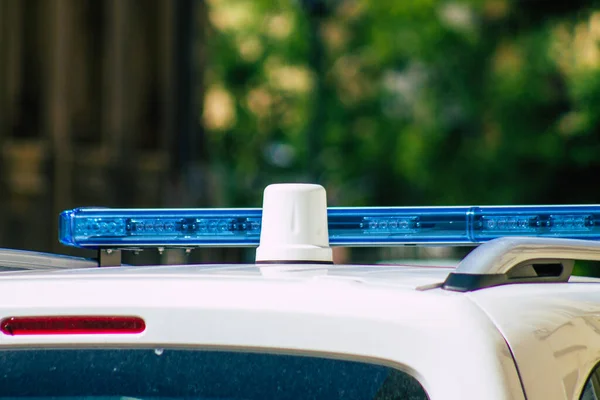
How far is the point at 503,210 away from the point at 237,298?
0.98m

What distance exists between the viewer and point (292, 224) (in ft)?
9.45

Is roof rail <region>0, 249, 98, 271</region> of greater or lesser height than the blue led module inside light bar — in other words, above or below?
below

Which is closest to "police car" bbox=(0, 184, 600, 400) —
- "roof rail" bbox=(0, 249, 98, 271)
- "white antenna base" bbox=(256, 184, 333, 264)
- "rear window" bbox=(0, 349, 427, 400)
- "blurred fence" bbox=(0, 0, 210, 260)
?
"rear window" bbox=(0, 349, 427, 400)

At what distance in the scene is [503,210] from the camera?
304cm

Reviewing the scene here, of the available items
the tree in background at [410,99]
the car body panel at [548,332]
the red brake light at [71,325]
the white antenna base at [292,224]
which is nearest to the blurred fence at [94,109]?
the tree in background at [410,99]

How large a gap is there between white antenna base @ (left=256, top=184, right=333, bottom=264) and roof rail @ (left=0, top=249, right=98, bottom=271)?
1.51 feet

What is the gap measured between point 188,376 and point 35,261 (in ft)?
2.87

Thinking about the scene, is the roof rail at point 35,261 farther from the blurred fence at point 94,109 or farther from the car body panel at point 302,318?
the blurred fence at point 94,109

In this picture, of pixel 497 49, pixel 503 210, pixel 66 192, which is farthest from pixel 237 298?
pixel 497 49

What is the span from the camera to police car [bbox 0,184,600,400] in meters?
2.13

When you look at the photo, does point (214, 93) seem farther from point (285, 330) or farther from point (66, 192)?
point (285, 330)

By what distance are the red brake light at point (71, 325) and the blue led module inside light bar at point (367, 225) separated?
0.71 metres

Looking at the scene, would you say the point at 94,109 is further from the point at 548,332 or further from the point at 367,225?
the point at 548,332

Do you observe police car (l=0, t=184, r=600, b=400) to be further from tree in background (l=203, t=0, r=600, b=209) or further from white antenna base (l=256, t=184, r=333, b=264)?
tree in background (l=203, t=0, r=600, b=209)
